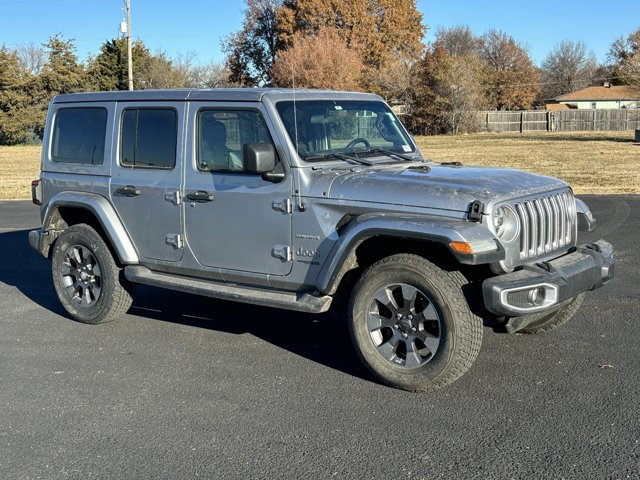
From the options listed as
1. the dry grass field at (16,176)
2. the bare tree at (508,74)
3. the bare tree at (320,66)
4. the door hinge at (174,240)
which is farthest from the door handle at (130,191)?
the bare tree at (508,74)

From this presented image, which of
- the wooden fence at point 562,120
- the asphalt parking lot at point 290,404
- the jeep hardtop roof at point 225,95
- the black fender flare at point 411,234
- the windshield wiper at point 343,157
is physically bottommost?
the asphalt parking lot at point 290,404

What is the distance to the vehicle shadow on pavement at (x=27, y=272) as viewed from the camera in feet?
25.3

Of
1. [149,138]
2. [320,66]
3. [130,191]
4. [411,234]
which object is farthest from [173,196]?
[320,66]

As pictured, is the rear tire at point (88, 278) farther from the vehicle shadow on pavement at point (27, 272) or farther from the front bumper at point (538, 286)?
the front bumper at point (538, 286)

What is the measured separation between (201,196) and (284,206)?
781 millimetres

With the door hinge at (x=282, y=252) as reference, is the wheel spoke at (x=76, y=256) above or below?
below

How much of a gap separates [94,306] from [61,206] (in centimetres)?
98

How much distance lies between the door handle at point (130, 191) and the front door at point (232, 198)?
57 centimetres

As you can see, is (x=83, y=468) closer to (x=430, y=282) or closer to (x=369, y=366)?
(x=369, y=366)

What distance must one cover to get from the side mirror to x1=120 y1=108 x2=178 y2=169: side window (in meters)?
0.99

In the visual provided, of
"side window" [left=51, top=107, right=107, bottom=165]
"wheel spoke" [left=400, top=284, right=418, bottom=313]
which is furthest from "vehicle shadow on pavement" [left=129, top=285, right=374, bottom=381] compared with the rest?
"side window" [left=51, top=107, right=107, bottom=165]

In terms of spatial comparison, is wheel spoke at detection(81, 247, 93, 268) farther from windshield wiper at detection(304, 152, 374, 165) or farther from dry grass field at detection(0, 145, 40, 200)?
dry grass field at detection(0, 145, 40, 200)

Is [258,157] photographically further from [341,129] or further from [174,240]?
[174,240]

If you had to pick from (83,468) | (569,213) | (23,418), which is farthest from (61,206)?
(569,213)
